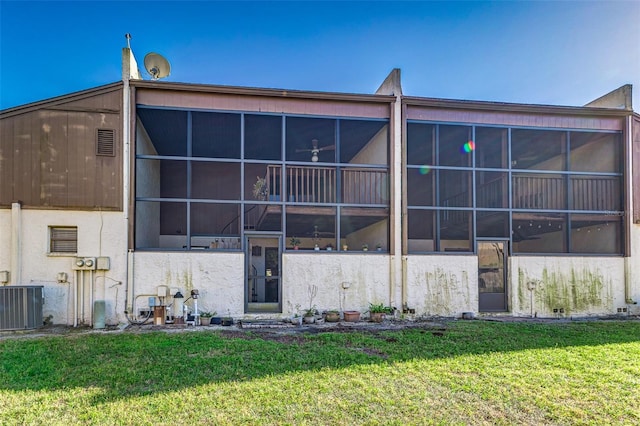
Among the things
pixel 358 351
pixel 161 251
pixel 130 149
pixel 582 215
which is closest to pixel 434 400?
pixel 358 351

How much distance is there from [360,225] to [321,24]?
607cm

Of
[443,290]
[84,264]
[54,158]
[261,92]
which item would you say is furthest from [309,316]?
[54,158]

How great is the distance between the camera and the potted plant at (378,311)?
31.6 ft

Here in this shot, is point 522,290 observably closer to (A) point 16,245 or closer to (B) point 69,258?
(B) point 69,258

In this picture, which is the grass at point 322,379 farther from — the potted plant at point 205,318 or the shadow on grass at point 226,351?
the potted plant at point 205,318

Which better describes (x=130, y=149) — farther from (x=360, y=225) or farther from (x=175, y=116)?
(x=360, y=225)

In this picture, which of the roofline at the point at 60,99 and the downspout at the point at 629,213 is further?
the downspout at the point at 629,213

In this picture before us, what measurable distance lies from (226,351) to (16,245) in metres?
5.66

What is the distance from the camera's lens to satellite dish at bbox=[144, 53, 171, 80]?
10.2 meters

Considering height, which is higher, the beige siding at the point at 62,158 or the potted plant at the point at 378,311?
the beige siding at the point at 62,158

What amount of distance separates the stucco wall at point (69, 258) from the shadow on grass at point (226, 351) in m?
1.49

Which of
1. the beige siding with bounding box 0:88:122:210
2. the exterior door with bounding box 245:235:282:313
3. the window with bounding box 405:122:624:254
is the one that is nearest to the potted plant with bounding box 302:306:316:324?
Result: the exterior door with bounding box 245:235:282:313

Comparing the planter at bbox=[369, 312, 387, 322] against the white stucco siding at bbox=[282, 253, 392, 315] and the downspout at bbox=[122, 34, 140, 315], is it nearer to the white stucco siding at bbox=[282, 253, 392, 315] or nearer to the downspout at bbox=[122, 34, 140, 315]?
the white stucco siding at bbox=[282, 253, 392, 315]

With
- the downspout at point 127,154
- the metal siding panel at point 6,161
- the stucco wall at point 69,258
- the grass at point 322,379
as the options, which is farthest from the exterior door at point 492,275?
the metal siding panel at point 6,161
